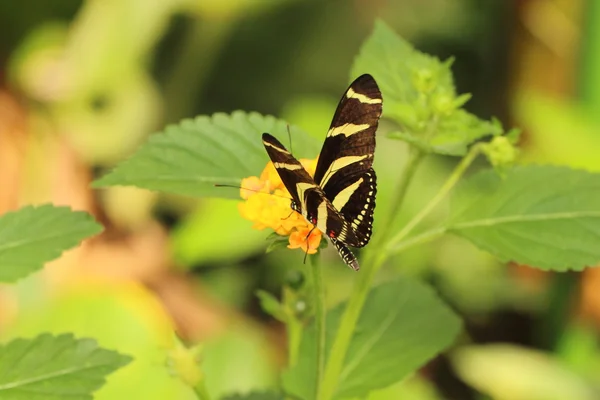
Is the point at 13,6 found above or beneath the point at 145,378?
above

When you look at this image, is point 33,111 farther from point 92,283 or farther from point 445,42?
point 445,42

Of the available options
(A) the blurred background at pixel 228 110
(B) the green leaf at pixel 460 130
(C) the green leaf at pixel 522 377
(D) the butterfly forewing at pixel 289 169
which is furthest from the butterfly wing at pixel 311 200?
(C) the green leaf at pixel 522 377

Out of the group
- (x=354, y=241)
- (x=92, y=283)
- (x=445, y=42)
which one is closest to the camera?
(x=354, y=241)

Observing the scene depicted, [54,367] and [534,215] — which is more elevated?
[534,215]

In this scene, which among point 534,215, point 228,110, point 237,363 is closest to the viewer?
point 534,215

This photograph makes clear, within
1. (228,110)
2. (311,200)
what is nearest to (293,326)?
(311,200)

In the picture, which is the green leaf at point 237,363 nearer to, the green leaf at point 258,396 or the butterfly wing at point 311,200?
the green leaf at point 258,396

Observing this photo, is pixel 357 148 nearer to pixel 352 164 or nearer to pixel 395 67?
pixel 352 164

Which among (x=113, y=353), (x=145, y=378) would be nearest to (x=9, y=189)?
(x=145, y=378)
